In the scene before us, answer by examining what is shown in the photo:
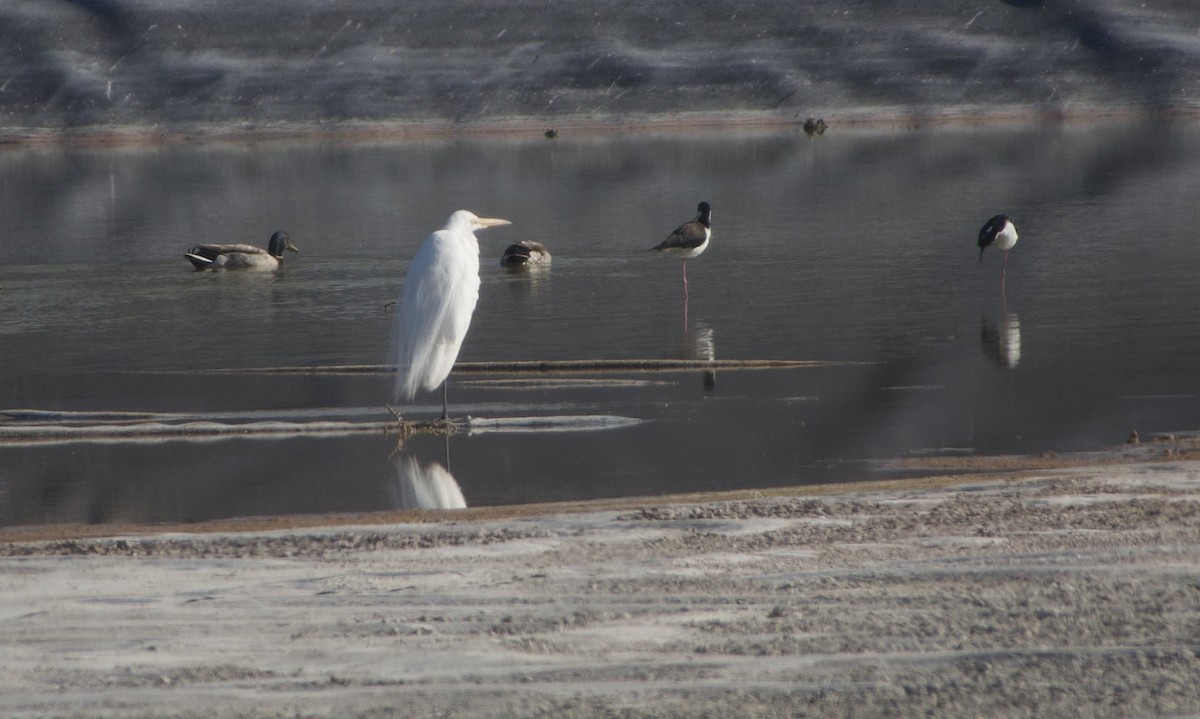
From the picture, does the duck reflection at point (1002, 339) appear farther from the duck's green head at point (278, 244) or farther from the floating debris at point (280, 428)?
the duck's green head at point (278, 244)

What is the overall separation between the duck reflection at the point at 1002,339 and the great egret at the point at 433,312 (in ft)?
16.2

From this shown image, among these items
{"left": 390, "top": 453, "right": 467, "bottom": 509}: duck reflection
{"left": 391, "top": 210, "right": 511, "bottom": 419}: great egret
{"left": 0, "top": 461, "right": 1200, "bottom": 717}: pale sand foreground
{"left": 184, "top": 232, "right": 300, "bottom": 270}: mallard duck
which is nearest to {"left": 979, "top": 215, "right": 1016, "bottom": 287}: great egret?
{"left": 391, "top": 210, "right": 511, "bottom": 419}: great egret

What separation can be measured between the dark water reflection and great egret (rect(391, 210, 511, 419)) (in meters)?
0.55

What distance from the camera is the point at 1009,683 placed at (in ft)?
17.6

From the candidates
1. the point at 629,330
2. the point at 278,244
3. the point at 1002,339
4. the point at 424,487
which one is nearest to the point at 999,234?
the point at 1002,339

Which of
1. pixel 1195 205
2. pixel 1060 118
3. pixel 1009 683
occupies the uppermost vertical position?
pixel 1060 118

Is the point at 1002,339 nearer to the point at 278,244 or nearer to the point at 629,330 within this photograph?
the point at 629,330

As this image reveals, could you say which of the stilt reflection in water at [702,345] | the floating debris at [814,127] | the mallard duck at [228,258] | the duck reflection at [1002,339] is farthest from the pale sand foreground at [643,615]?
the floating debris at [814,127]

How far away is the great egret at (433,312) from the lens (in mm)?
11164

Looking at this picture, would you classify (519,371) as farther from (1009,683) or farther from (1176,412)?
(1009,683)

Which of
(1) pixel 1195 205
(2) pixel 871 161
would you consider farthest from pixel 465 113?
(1) pixel 1195 205

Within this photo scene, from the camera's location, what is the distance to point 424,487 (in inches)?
379

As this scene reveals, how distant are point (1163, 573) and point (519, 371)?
773 cm

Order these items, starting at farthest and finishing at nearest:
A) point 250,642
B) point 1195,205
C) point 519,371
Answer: point 1195,205 → point 519,371 → point 250,642
